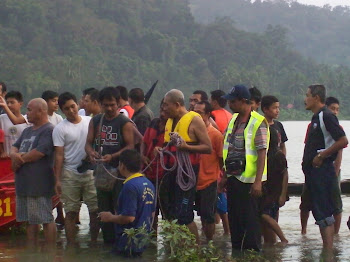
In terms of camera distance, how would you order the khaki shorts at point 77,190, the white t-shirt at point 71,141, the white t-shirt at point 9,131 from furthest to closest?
1. the white t-shirt at point 9,131
2. the khaki shorts at point 77,190
3. the white t-shirt at point 71,141

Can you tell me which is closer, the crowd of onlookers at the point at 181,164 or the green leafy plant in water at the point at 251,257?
the green leafy plant in water at the point at 251,257

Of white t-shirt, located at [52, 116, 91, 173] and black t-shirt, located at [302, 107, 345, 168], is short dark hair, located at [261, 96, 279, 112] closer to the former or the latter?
black t-shirt, located at [302, 107, 345, 168]

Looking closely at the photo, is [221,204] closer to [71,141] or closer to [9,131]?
[71,141]

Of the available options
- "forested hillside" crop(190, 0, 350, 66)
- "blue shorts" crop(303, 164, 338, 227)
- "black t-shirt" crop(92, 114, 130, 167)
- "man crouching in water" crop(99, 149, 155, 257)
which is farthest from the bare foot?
"forested hillside" crop(190, 0, 350, 66)

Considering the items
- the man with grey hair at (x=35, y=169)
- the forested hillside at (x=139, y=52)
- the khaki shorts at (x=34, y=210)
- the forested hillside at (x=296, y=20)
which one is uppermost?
the forested hillside at (x=296, y=20)

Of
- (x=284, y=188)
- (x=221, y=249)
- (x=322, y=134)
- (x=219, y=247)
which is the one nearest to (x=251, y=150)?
(x=322, y=134)

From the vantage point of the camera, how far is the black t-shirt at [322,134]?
301 inches

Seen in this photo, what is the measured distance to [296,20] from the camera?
158m

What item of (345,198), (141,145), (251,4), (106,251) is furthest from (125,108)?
(251,4)

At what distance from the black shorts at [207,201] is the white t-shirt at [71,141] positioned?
127 centimetres

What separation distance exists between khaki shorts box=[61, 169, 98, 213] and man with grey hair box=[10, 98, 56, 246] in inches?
6.4

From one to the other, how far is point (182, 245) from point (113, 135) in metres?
1.45

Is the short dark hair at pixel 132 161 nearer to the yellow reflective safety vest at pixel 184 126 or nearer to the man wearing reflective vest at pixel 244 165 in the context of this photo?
the yellow reflective safety vest at pixel 184 126

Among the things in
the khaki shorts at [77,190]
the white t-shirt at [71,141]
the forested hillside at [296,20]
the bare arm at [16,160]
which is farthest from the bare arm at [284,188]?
the forested hillside at [296,20]
